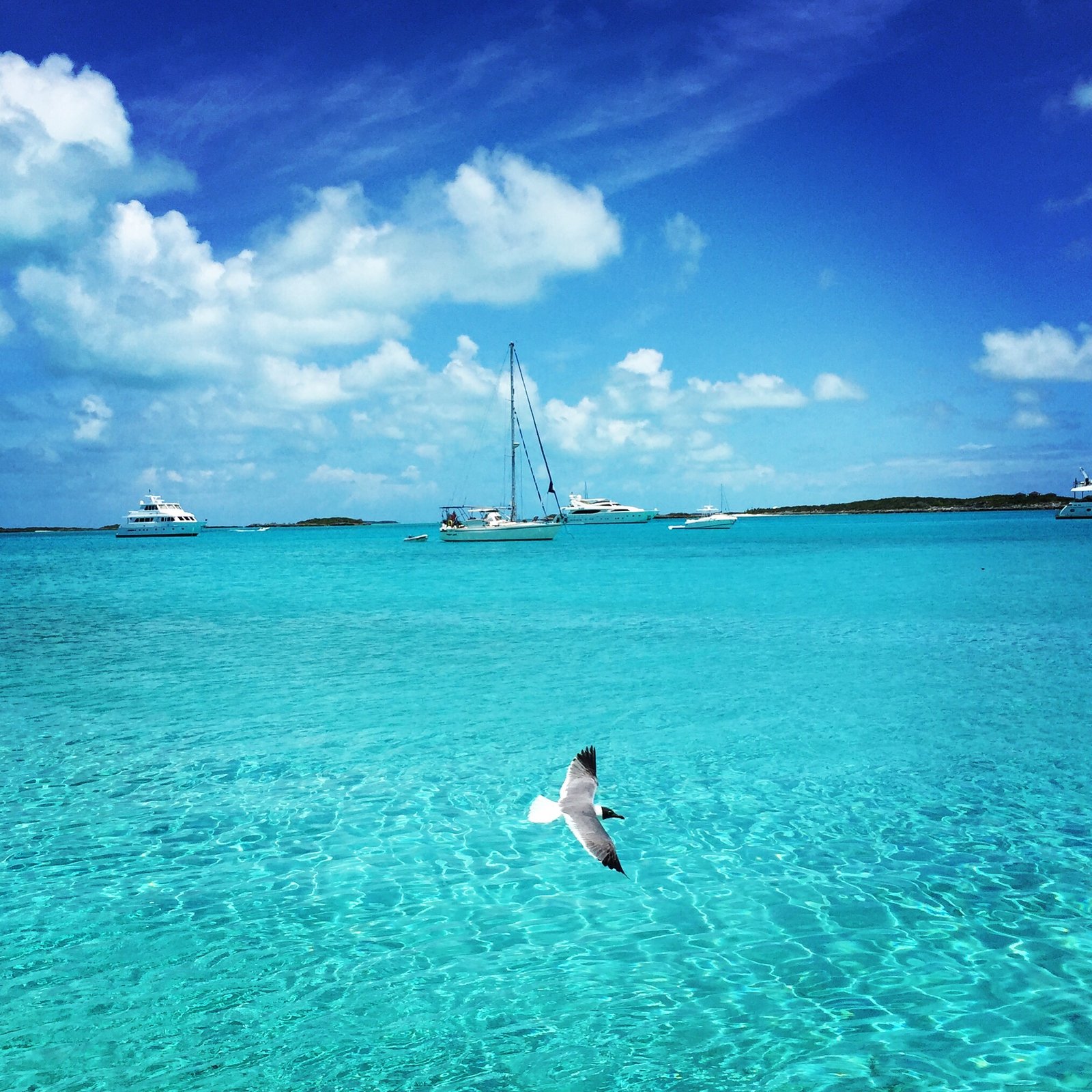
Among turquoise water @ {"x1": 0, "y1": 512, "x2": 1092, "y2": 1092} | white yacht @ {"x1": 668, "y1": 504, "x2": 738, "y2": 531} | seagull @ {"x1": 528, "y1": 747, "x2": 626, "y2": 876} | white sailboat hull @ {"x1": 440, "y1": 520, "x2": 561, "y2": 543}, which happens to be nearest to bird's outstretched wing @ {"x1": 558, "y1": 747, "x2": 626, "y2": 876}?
seagull @ {"x1": 528, "y1": 747, "x2": 626, "y2": 876}

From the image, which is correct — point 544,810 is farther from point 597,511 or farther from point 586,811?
point 597,511

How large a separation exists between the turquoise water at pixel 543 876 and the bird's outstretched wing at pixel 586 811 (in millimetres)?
1253

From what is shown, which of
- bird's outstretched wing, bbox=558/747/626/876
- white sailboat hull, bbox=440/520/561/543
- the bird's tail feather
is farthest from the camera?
white sailboat hull, bbox=440/520/561/543

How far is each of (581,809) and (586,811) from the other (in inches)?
1.6

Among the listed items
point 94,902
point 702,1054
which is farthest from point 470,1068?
point 94,902

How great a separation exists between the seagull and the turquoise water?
3.99ft

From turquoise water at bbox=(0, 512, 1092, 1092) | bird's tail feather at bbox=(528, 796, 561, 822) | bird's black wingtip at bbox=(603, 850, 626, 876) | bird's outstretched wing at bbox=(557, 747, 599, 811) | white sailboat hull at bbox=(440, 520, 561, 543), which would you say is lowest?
turquoise water at bbox=(0, 512, 1092, 1092)

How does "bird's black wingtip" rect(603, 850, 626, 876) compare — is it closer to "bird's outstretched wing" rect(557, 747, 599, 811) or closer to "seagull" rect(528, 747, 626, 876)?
"seagull" rect(528, 747, 626, 876)

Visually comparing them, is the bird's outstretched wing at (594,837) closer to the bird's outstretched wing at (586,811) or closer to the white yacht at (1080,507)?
the bird's outstretched wing at (586,811)

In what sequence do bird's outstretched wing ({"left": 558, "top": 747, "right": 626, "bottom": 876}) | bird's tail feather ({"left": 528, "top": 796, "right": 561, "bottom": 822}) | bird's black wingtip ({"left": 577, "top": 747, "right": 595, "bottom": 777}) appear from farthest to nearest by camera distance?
bird's black wingtip ({"left": 577, "top": 747, "right": 595, "bottom": 777}), bird's tail feather ({"left": 528, "top": 796, "right": 561, "bottom": 822}), bird's outstretched wing ({"left": 558, "top": 747, "right": 626, "bottom": 876})

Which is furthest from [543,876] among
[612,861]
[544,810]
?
[612,861]

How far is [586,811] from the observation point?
6.39m

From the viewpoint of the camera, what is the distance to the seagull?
560cm

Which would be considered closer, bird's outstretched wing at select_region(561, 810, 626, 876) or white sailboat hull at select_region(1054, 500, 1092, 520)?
bird's outstretched wing at select_region(561, 810, 626, 876)
